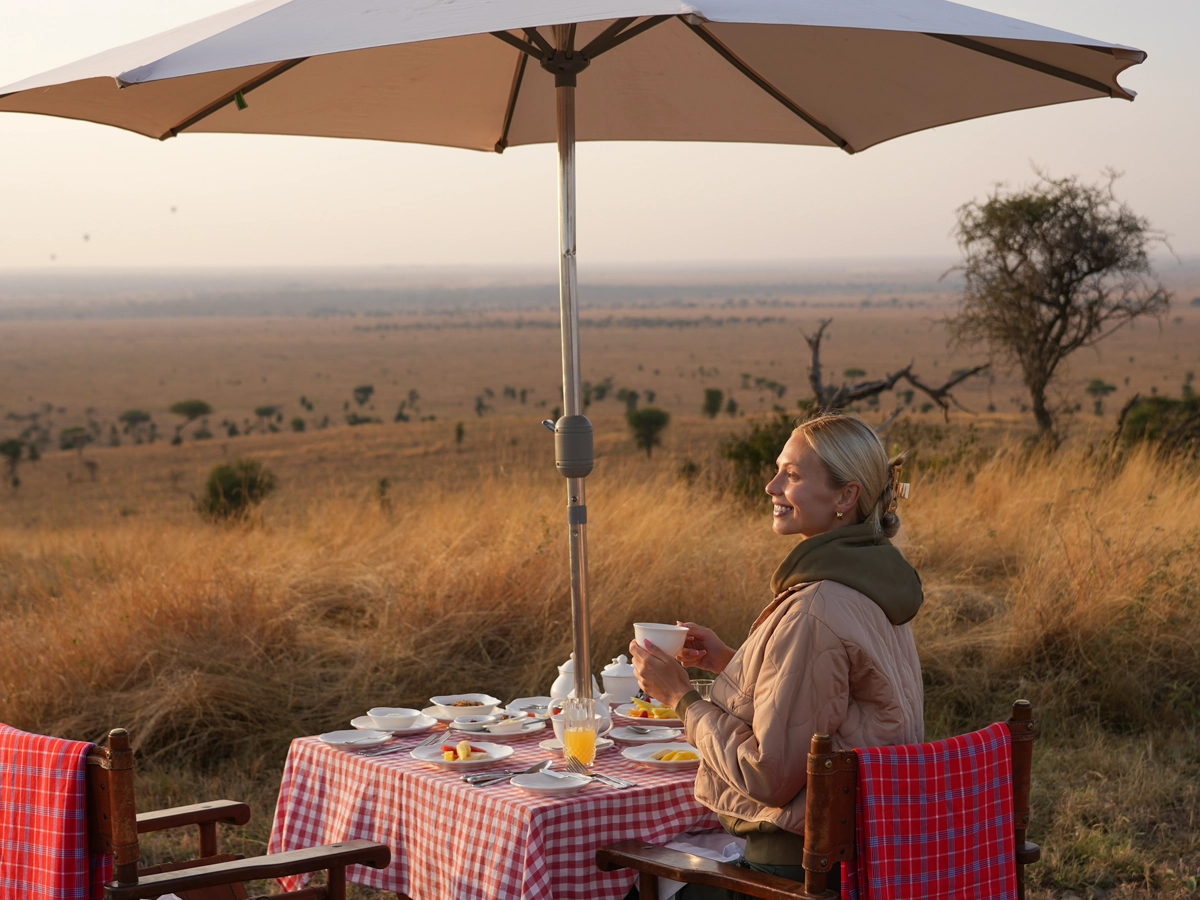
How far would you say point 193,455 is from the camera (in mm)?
39875

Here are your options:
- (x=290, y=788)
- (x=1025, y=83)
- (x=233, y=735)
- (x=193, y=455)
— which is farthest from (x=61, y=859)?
(x=193, y=455)

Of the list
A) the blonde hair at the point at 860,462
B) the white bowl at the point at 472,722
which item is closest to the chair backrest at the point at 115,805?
the white bowl at the point at 472,722

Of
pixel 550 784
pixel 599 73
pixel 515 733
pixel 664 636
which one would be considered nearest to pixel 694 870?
pixel 550 784

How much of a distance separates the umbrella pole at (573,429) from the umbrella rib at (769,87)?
0.73m

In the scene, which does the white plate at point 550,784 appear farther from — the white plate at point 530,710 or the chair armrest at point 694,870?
the white plate at point 530,710

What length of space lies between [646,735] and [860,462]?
3.06 ft

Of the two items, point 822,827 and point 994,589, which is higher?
point 822,827

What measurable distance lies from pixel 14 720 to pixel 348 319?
4507 inches

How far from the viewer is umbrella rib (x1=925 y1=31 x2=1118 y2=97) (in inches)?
125

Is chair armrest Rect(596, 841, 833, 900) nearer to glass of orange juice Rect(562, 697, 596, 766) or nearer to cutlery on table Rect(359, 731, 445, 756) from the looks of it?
glass of orange juice Rect(562, 697, 596, 766)

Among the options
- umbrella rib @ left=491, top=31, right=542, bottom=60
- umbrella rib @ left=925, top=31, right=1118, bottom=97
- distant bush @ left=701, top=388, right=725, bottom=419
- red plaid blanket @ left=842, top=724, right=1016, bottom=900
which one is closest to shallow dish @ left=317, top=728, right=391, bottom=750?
red plaid blanket @ left=842, top=724, right=1016, bottom=900

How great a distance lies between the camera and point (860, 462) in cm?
253

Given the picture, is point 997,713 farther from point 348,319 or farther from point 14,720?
Answer: point 348,319

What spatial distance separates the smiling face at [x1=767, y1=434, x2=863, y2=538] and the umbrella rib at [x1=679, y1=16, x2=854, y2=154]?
57.8 inches
